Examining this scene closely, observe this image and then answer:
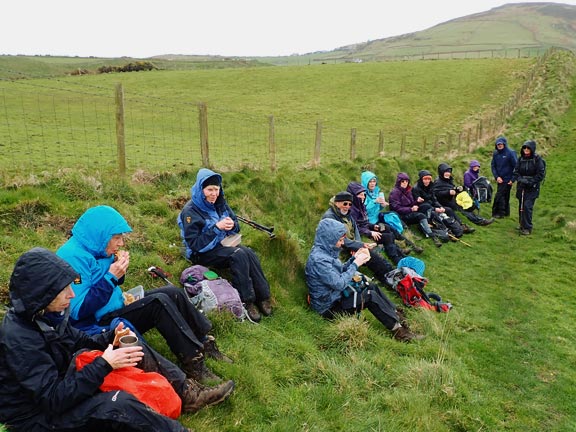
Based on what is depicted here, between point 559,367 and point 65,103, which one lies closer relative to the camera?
point 559,367

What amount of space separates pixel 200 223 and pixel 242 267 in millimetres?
830

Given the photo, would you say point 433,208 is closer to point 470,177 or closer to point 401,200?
point 401,200

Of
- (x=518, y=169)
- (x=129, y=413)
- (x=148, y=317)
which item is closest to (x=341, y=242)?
(x=148, y=317)

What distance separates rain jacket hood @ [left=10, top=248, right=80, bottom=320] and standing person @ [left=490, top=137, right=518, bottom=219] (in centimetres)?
1204

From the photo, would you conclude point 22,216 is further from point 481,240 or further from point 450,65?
point 450,65

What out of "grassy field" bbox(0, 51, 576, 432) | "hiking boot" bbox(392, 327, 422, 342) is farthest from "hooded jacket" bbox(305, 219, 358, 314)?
"hiking boot" bbox(392, 327, 422, 342)

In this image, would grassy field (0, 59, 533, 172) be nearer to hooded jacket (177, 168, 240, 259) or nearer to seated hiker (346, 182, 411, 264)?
seated hiker (346, 182, 411, 264)

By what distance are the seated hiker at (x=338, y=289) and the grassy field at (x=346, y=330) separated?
182mm

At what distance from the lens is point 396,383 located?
4684 millimetres

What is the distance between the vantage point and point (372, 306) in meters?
5.93

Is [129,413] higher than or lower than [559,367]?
higher

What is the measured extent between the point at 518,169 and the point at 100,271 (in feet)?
35.9

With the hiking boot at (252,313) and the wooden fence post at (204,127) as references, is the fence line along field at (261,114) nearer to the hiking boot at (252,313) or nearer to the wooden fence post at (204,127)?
the wooden fence post at (204,127)

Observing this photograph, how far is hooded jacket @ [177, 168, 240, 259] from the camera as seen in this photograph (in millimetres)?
5832
